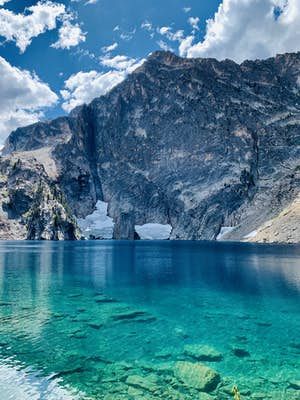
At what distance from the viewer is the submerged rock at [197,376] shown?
72.1ft

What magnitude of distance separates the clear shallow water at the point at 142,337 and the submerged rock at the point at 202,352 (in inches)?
13.6

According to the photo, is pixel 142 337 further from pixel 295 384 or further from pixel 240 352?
pixel 295 384

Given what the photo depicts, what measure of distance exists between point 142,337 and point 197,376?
9341 millimetres

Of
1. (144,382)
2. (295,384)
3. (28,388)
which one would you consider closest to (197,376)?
(144,382)

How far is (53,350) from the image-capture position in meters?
27.9

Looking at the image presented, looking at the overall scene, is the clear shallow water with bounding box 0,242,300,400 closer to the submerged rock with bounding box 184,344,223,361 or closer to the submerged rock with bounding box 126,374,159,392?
the submerged rock with bounding box 126,374,159,392

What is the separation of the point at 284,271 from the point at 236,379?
54.0 m

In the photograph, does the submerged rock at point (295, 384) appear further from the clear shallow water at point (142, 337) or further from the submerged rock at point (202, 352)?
the submerged rock at point (202, 352)

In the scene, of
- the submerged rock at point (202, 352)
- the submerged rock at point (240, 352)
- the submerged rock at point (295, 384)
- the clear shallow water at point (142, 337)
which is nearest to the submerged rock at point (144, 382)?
the clear shallow water at point (142, 337)

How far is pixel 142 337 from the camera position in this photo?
3161 cm

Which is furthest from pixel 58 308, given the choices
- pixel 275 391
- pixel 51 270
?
pixel 51 270

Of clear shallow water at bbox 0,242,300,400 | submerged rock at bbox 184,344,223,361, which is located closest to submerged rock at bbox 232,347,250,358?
clear shallow water at bbox 0,242,300,400

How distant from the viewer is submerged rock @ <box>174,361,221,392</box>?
22.0 meters

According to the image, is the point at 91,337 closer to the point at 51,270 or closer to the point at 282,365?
the point at 282,365
